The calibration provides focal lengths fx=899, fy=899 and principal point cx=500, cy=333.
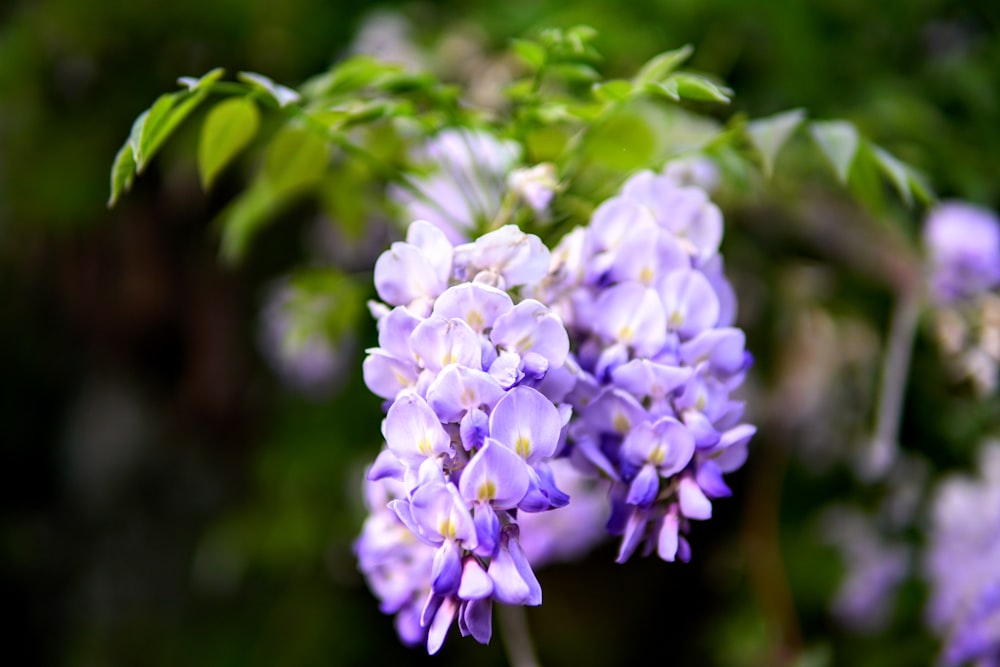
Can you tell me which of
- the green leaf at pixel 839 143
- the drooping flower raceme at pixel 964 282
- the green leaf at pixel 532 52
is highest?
the green leaf at pixel 532 52

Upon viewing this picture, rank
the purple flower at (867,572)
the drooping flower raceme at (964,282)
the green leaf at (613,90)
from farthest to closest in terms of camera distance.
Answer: the purple flower at (867,572)
the drooping flower raceme at (964,282)
the green leaf at (613,90)

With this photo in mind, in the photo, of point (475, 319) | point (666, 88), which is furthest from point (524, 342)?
point (666, 88)

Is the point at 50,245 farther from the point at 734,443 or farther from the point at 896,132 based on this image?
the point at 734,443

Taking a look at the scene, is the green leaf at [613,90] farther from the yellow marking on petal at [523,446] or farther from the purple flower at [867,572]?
the purple flower at [867,572]

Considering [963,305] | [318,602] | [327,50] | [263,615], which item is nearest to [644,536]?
[963,305]

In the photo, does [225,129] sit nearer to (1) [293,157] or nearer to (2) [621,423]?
(1) [293,157]

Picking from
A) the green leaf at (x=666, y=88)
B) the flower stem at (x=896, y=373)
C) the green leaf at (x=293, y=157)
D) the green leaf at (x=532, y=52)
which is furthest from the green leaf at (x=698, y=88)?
the flower stem at (x=896, y=373)
